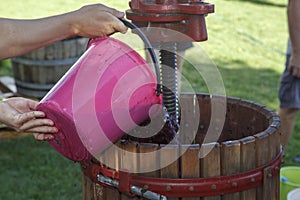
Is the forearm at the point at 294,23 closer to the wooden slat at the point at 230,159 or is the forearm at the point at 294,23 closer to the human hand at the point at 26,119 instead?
the wooden slat at the point at 230,159

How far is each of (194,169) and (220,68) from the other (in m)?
5.25

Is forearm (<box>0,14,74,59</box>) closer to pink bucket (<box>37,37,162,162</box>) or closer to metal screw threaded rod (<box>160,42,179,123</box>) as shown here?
pink bucket (<box>37,37,162,162</box>)

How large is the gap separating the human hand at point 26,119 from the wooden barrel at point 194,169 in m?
0.27

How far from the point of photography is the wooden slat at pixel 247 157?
6.78 feet

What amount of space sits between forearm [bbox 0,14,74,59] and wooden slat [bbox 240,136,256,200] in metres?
0.83

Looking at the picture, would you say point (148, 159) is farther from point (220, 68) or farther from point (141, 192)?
point (220, 68)

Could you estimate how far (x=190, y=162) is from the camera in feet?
6.59

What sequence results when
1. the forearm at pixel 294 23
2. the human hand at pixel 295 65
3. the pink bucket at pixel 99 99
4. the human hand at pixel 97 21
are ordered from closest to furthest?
1. the pink bucket at pixel 99 99
2. the human hand at pixel 97 21
3. the forearm at pixel 294 23
4. the human hand at pixel 295 65

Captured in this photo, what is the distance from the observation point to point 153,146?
79.0 inches

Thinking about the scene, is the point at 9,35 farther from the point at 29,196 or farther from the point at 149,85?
the point at 29,196

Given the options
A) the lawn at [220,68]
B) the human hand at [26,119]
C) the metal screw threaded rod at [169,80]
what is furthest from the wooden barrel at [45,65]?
the human hand at [26,119]

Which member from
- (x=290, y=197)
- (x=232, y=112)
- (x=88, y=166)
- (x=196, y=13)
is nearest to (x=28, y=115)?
(x=88, y=166)

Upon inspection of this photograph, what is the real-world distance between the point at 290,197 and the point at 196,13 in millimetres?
1387

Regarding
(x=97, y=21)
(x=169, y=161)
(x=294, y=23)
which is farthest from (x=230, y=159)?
(x=294, y=23)
